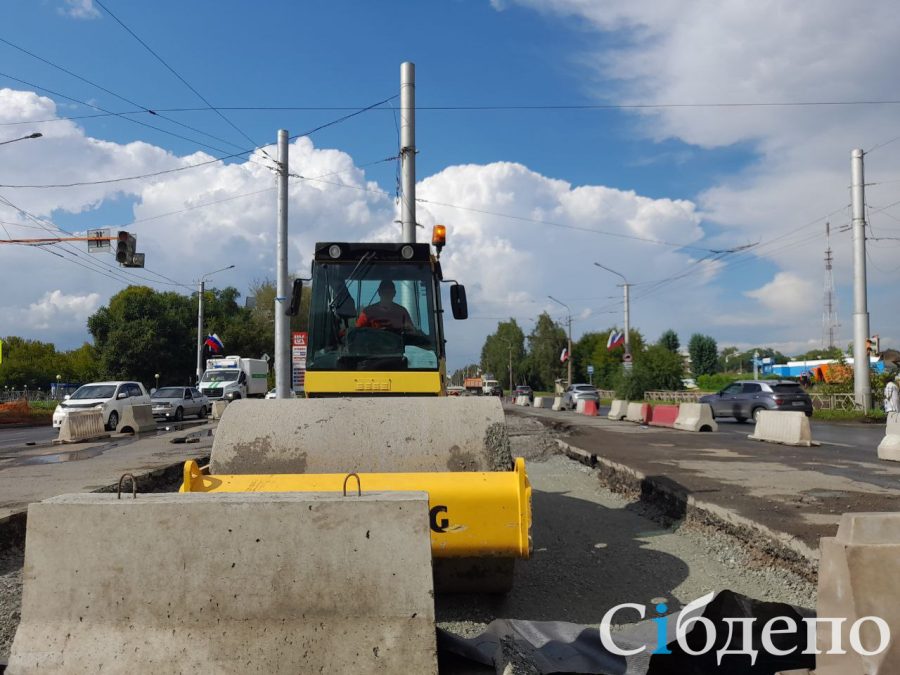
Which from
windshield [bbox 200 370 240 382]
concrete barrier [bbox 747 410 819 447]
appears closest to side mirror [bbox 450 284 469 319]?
concrete barrier [bbox 747 410 819 447]

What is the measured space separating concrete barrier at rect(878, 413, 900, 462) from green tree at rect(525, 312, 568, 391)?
94.8m

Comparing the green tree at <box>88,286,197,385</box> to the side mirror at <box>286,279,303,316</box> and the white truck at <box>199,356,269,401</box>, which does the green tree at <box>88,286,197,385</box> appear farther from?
the side mirror at <box>286,279,303,316</box>

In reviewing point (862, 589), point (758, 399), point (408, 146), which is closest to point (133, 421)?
point (408, 146)

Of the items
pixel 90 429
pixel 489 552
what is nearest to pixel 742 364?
pixel 90 429

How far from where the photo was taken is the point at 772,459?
12.7 metres

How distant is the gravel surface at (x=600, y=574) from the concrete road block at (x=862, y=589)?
1.42 meters

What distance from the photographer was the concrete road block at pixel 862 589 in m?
2.87

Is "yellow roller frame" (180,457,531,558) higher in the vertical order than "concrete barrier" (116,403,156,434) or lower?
higher

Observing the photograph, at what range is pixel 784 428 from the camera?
16.9m

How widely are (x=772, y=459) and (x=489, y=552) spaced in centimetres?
996

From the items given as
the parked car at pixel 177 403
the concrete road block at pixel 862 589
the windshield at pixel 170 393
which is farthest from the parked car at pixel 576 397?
the concrete road block at pixel 862 589

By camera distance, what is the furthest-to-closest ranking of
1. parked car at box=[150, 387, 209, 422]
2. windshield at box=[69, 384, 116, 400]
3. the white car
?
parked car at box=[150, 387, 209, 422], windshield at box=[69, 384, 116, 400], the white car

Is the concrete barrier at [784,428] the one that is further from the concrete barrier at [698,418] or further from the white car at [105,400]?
the white car at [105,400]

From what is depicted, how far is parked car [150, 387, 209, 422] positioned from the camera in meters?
30.3
